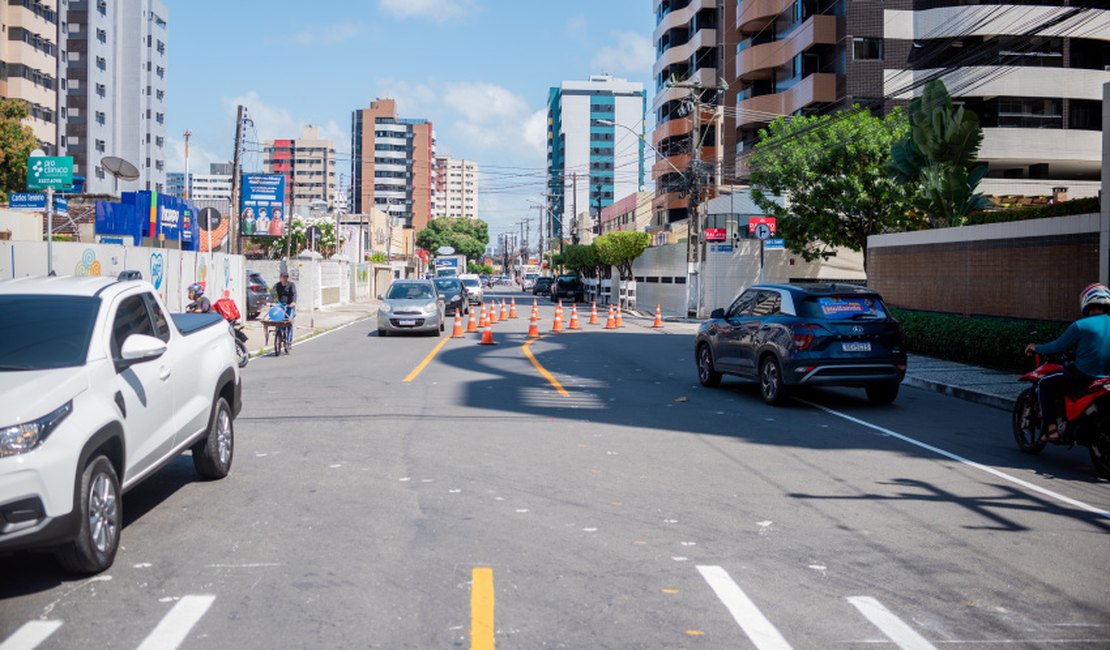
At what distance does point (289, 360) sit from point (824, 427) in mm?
13024

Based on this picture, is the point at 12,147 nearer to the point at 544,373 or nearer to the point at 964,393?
the point at 544,373

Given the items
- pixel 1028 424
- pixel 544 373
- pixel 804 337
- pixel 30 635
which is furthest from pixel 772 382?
pixel 30 635

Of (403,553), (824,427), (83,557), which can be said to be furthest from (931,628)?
(824,427)

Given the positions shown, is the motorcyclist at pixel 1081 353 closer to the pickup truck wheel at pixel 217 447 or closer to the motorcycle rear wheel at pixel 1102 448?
the motorcycle rear wheel at pixel 1102 448

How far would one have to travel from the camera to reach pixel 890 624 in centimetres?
528

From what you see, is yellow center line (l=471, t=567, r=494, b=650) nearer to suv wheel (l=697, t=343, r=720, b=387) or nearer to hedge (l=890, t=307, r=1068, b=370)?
suv wheel (l=697, t=343, r=720, b=387)

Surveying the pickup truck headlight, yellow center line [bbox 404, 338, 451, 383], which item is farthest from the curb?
the pickup truck headlight

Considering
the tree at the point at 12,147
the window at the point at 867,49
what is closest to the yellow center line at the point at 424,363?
the tree at the point at 12,147

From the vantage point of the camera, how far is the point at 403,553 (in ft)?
21.4

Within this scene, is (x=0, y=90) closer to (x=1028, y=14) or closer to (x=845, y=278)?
(x=845, y=278)

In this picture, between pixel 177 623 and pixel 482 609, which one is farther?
pixel 482 609

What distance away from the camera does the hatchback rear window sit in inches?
551

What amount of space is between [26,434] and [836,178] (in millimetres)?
33433

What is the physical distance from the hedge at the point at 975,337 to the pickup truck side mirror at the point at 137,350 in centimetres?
1423
